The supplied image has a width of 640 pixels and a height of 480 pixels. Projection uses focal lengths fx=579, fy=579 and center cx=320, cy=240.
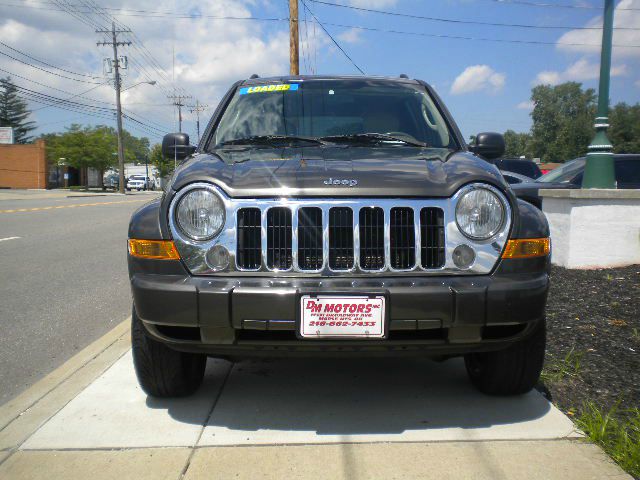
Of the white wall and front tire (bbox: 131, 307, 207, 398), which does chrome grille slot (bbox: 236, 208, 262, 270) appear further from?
the white wall

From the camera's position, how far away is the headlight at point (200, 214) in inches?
107

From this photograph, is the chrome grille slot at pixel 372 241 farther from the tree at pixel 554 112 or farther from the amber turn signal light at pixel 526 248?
the tree at pixel 554 112

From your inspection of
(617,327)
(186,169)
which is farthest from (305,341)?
(617,327)

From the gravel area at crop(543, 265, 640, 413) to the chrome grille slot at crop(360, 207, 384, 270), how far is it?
1429 millimetres

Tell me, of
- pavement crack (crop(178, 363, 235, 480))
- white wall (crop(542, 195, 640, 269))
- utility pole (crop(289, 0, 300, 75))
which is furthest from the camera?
utility pole (crop(289, 0, 300, 75))

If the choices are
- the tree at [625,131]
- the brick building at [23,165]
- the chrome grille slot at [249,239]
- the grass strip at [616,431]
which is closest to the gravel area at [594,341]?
the grass strip at [616,431]

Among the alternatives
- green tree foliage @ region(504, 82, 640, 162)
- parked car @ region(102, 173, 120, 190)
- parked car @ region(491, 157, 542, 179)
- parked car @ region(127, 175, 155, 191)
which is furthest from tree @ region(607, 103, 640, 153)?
parked car @ region(491, 157, 542, 179)

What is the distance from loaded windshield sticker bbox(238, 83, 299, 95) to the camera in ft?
13.8

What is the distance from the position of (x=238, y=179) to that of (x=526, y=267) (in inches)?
56.2

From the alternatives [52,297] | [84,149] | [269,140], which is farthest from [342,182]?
[84,149]

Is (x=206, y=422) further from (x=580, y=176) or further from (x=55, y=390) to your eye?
(x=580, y=176)

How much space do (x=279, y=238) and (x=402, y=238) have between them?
22.7 inches

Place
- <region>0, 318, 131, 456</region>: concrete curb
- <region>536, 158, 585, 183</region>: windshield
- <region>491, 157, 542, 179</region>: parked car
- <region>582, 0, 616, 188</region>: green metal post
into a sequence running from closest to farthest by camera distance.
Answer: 1. <region>0, 318, 131, 456</region>: concrete curb
2. <region>582, 0, 616, 188</region>: green metal post
3. <region>536, 158, 585, 183</region>: windshield
4. <region>491, 157, 542, 179</region>: parked car

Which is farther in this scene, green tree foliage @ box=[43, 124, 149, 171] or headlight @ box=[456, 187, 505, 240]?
green tree foliage @ box=[43, 124, 149, 171]
